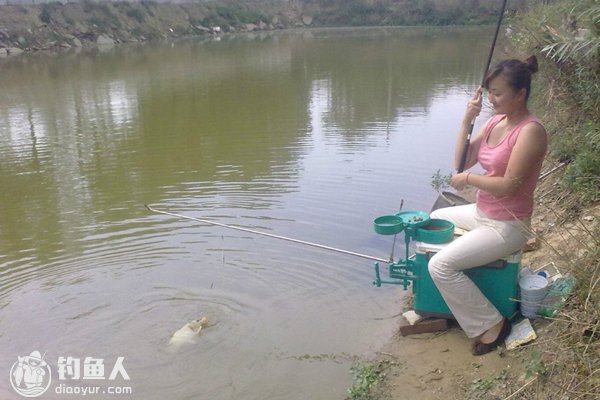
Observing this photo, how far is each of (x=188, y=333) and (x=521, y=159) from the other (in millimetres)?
2316

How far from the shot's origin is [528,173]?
114 inches

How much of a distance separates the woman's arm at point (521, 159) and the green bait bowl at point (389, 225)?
522 mm

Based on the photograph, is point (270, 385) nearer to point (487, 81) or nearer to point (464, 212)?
point (464, 212)

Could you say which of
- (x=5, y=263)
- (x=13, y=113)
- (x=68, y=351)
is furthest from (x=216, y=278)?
(x=13, y=113)

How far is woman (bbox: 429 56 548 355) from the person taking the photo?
9.50 feet

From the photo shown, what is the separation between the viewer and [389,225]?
10.6 ft

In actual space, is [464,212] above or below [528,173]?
below

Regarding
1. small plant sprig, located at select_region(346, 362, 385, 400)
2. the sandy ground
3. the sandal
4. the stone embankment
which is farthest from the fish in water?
the stone embankment

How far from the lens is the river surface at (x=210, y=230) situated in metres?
3.79

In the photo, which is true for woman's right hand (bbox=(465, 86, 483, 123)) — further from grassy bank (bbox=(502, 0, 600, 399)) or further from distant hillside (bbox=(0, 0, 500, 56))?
distant hillside (bbox=(0, 0, 500, 56))

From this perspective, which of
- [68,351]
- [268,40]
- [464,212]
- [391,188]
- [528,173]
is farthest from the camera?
[268,40]

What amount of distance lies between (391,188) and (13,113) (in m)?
8.84

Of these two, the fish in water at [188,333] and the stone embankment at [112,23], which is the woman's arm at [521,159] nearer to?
the fish in water at [188,333]

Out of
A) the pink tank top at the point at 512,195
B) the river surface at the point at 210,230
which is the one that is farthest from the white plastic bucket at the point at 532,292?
the river surface at the point at 210,230
